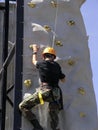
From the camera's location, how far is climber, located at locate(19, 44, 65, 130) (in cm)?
1364

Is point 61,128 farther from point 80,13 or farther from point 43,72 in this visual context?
point 80,13

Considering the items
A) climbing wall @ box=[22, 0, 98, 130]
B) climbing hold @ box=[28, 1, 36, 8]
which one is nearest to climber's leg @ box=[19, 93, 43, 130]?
climbing wall @ box=[22, 0, 98, 130]

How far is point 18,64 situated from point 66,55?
125 cm

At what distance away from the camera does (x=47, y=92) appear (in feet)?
44.7

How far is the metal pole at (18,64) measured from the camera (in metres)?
13.9

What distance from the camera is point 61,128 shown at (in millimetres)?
14203

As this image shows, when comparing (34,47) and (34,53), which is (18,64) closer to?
(34,53)

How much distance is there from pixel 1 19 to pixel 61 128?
21.5 feet

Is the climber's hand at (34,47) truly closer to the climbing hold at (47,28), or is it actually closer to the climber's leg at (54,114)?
the climbing hold at (47,28)

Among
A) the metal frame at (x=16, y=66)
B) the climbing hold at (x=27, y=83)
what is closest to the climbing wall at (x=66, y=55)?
the climbing hold at (x=27, y=83)

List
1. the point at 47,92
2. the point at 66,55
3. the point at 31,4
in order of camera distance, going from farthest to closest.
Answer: the point at 31,4 < the point at 66,55 < the point at 47,92

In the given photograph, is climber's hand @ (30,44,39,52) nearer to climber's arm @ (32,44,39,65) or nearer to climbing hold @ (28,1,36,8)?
climber's arm @ (32,44,39,65)

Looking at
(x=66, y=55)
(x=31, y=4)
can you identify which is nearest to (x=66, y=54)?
(x=66, y=55)

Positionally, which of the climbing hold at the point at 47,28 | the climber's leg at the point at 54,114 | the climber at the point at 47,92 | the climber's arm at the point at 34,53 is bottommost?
the climber's leg at the point at 54,114
